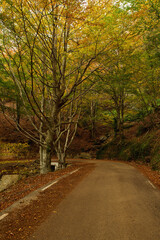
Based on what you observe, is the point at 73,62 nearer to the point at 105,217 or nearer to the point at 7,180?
the point at 7,180

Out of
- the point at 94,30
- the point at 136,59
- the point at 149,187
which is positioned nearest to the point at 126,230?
the point at 149,187

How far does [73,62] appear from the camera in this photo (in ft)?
39.3

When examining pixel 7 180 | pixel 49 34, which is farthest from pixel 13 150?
pixel 49 34

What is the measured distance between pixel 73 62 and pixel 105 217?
10.5 metres

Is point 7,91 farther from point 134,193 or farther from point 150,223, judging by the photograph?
point 150,223

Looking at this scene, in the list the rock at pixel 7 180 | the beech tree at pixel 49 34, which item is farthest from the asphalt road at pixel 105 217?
the rock at pixel 7 180

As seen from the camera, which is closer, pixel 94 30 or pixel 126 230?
pixel 126 230

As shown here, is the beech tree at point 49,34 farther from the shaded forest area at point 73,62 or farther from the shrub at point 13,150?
the shrub at point 13,150

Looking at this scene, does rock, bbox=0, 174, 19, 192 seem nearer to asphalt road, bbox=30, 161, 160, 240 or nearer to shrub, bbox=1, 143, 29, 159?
asphalt road, bbox=30, 161, 160, 240

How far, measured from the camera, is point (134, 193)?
5820 mm

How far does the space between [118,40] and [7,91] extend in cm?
1249

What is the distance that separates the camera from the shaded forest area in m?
8.08

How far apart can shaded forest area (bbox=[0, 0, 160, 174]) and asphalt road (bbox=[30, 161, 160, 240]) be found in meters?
5.09

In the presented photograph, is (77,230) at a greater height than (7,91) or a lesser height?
lesser
